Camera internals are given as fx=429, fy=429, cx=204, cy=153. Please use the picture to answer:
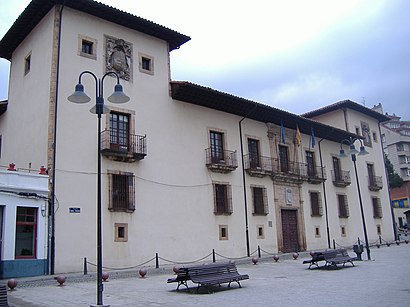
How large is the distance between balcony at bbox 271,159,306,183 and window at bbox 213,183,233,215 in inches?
153

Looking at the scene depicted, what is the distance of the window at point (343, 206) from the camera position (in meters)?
30.9

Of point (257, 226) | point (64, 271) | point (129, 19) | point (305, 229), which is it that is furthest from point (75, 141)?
point (305, 229)

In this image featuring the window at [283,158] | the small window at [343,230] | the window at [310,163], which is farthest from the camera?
the small window at [343,230]

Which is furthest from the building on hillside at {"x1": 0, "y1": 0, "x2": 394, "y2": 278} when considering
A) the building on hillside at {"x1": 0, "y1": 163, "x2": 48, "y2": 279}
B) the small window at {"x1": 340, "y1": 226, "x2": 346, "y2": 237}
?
the small window at {"x1": 340, "y1": 226, "x2": 346, "y2": 237}

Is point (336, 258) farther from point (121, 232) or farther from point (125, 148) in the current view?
point (125, 148)

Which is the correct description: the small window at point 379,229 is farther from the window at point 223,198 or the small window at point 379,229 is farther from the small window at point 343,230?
the window at point 223,198

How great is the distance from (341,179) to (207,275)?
913 inches

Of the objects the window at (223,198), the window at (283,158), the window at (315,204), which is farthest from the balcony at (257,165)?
the window at (315,204)

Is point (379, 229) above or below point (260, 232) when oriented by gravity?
below

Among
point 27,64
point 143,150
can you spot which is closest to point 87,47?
point 27,64

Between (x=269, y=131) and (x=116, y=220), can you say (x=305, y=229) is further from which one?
(x=116, y=220)

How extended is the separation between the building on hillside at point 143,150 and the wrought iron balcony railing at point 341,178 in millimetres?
3642

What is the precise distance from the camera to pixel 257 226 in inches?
945

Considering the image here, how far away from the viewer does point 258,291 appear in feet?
34.8
